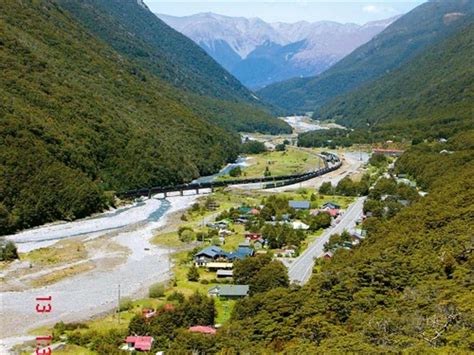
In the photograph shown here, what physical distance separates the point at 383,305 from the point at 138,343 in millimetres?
14322

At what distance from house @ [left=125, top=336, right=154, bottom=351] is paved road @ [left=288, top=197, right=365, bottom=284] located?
1640 cm

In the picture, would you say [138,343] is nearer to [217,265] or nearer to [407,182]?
[217,265]

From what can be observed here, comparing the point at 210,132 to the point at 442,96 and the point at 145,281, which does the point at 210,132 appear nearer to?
the point at 442,96

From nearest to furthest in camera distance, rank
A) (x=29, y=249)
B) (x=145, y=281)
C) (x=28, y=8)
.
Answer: (x=145, y=281) < (x=29, y=249) < (x=28, y=8)

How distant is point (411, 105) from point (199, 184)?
10735 centimetres

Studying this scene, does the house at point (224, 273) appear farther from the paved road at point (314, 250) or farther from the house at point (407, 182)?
the house at point (407, 182)

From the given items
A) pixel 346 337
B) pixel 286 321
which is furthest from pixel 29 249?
pixel 346 337

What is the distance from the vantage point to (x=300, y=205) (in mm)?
90562

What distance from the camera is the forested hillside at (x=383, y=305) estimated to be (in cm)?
2945

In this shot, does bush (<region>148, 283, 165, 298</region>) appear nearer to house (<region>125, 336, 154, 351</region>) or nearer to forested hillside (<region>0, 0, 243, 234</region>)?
house (<region>125, 336, 154, 351</region>)

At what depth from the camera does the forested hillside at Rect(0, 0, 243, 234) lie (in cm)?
8356

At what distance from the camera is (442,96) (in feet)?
582

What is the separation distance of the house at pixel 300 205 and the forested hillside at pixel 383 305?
36782 millimetres

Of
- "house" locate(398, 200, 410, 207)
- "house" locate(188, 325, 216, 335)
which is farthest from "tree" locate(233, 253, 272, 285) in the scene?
"house" locate(398, 200, 410, 207)
